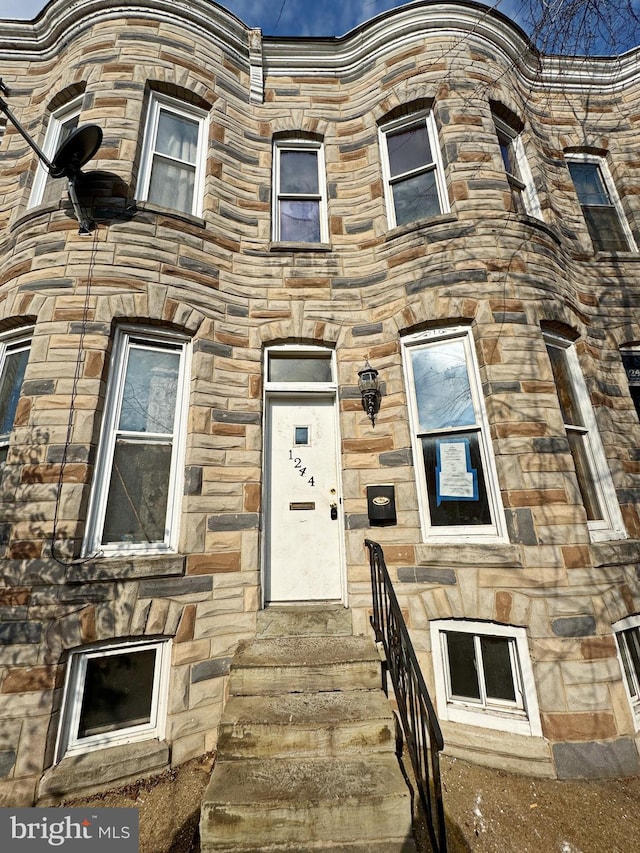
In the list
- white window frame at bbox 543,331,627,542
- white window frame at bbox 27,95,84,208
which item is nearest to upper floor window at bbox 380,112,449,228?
white window frame at bbox 543,331,627,542

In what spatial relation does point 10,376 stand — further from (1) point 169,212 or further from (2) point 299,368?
(2) point 299,368

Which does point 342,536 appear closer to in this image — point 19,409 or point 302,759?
point 302,759

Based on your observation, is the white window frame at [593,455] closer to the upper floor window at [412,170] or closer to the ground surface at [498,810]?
→ the ground surface at [498,810]

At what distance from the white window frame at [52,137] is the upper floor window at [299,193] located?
272cm

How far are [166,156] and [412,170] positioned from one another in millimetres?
3219

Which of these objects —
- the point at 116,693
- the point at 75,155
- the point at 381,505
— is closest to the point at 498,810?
the point at 381,505

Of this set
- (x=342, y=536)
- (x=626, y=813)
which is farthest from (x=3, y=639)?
(x=626, y=813)

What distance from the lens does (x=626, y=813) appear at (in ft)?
9.21

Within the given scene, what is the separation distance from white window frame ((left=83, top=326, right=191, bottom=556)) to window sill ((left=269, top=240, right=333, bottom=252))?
1.75m

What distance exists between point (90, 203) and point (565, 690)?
267 inches

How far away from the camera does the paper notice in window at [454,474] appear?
4.12 meters

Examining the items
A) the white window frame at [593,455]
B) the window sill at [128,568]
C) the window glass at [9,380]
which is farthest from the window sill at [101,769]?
the white window frame at [593,455]

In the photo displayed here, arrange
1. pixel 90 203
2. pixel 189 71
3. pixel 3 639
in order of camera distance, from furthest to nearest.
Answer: pixel 189 71 < pixel 90 203 < pixel 3 639

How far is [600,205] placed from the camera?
6328 millimetres
